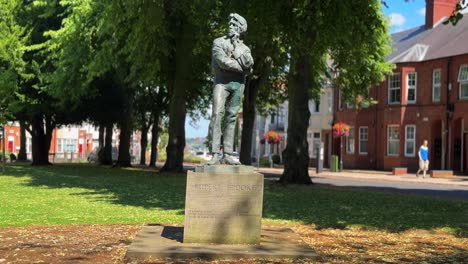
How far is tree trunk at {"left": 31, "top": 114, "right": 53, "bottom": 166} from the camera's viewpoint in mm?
39281

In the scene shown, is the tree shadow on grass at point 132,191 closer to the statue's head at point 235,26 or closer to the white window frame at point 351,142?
the statue's head at point 235,26

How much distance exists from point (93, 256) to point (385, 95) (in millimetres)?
40172

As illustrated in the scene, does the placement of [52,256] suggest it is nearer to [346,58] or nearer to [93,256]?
[93,256]

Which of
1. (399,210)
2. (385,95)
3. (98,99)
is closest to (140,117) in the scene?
(98,99)

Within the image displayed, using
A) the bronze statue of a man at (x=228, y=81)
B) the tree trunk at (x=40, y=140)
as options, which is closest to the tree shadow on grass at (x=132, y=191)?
the bronze statue of a man at (x=228, y=81)

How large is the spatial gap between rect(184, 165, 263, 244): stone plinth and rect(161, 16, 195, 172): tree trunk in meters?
18.9

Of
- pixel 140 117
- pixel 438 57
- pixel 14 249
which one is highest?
pixel 438 57

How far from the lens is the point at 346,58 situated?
27.2 meters

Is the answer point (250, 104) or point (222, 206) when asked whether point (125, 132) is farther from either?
point (222, 206)

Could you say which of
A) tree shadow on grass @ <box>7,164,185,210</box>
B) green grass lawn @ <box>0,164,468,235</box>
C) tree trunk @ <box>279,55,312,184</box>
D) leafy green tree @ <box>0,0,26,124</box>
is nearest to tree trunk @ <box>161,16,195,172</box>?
tree shadow on grass @ <box>7,164,185,210</box>

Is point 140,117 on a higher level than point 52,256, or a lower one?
higher

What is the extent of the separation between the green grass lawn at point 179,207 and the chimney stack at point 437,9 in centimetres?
3026

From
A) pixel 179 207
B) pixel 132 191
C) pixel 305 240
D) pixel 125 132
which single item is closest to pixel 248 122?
pixel 125 132

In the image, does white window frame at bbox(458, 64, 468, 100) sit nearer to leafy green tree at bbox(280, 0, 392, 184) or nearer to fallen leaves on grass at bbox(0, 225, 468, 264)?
leafy green tree at bbox(280, 0, 392, 184)
